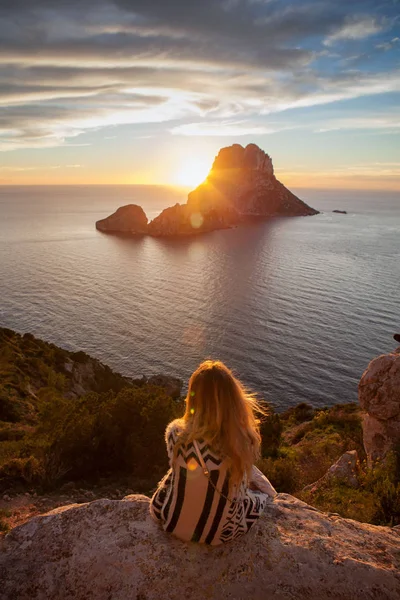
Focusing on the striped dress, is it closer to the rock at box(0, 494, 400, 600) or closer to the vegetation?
the rock at box(0, 494, 400, 600)

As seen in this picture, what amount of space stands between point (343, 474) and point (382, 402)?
123 inches

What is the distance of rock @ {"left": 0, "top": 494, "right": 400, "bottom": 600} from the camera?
4707 millimetres

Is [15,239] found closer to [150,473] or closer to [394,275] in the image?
[394,275]

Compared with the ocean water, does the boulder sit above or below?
above

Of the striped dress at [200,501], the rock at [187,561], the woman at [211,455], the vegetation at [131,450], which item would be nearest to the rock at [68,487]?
the vegetation at [131,450]

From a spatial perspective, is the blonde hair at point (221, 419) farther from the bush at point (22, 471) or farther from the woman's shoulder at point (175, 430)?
the bush at point (22, 471)

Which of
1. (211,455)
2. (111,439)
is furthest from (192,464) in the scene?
(111,439)

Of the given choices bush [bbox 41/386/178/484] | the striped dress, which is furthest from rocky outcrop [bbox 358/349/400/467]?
the striped dress

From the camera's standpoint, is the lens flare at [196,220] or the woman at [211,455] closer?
the woman at [211,455]

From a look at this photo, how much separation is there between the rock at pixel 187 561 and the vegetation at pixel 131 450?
2.60 metres

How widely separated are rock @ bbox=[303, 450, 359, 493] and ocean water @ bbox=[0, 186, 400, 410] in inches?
1159

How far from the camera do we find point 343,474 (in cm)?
1258

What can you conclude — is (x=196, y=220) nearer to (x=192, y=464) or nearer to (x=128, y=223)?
(x=128, y=223)

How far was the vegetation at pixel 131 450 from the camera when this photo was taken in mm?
10351
